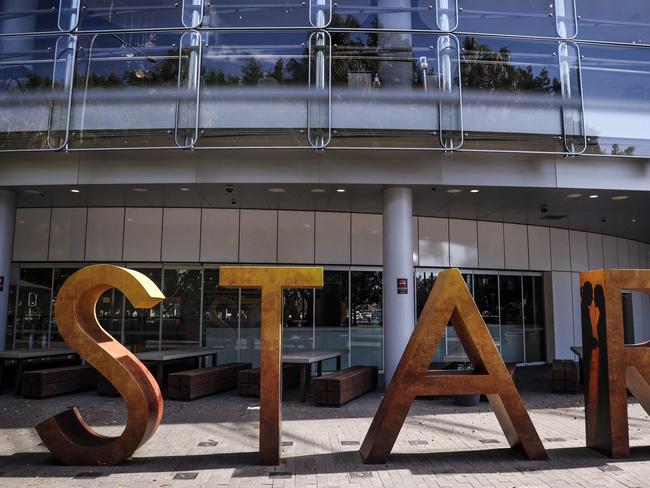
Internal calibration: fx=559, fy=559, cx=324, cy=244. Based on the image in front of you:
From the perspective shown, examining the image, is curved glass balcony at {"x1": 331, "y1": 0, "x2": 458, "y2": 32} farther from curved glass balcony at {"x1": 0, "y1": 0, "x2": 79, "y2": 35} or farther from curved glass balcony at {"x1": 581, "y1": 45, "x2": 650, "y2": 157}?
curved glass balcony at {"x1": 0, "y1": 0, "x2": 79, "y2": 35}

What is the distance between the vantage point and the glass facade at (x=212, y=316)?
15594 millimetres

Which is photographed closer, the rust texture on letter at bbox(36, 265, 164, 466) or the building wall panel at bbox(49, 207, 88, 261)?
the rust texture on letter at bbox(36, 265, 164, 466)

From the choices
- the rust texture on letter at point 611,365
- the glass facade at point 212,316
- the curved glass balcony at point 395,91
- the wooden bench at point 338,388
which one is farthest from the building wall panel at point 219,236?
the rust texture on letter at point 611,365

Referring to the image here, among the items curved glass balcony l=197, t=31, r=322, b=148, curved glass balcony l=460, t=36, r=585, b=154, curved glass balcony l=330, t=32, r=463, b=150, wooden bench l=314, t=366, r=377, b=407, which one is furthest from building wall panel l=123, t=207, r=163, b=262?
curved glass balcony l=460, t=36, r=585, b=154

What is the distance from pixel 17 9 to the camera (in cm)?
1255

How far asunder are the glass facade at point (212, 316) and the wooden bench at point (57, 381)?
3.04 metres

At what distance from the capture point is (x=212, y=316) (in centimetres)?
1568

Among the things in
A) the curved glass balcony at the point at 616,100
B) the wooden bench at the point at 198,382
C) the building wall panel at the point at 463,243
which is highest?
the curved glass balcony at the point at 616,100

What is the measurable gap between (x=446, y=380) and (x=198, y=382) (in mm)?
6410

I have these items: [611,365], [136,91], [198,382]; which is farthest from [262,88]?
[611,365]

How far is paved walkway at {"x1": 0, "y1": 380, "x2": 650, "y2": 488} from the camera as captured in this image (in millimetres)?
5992

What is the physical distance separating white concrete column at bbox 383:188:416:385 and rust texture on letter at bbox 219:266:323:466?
18.6ft

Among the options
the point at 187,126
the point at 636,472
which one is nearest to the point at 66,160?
the point at 187,126

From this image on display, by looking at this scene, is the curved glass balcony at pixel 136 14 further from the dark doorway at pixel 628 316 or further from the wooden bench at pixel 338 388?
the dark doorway at pixel 628 316
